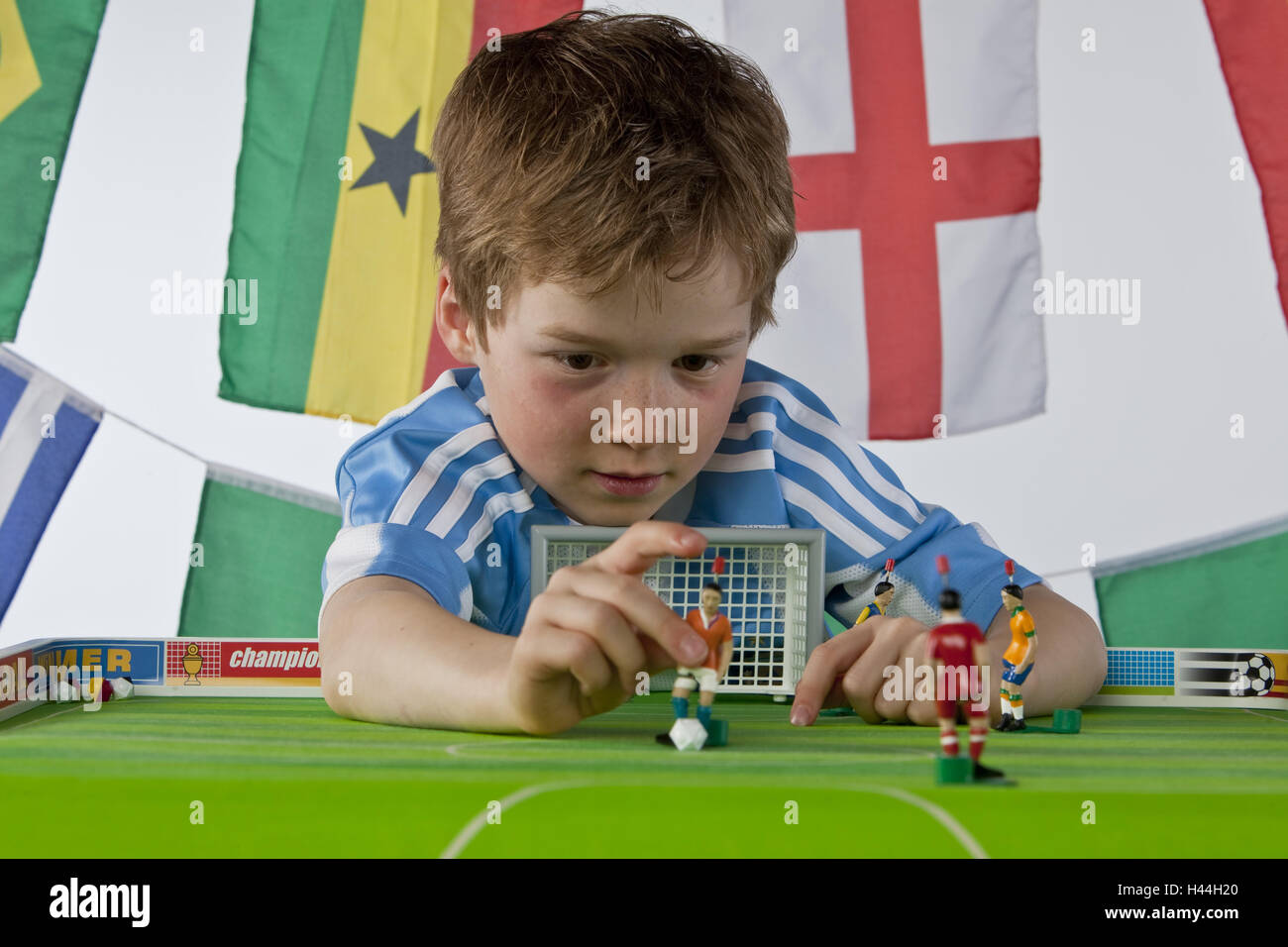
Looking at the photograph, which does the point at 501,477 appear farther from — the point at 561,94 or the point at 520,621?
the point at 561,94

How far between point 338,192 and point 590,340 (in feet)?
4.00

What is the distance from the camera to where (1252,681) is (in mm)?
1074

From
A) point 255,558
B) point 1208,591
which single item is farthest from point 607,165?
point 1208,591

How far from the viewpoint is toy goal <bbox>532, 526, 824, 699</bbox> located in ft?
3.09

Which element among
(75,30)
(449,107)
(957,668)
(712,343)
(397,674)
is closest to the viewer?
(957,668)

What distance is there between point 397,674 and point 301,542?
49.4 inches

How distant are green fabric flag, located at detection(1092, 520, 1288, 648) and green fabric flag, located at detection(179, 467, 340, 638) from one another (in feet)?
4.25

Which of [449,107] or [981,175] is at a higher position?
[981,175]

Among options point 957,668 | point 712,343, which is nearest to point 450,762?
point 957,668

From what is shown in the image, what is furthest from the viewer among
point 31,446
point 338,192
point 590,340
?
point 338,192

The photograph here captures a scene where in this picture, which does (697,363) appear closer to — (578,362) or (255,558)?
(578,362)

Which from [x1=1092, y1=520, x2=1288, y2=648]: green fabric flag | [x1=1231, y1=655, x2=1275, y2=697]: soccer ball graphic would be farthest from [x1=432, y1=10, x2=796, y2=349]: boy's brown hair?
[x1=1092, y1=520, x2=1288, y2=648]: green fabric flag

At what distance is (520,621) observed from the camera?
1141mm

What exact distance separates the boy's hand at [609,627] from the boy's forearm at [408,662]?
61 millimetres
